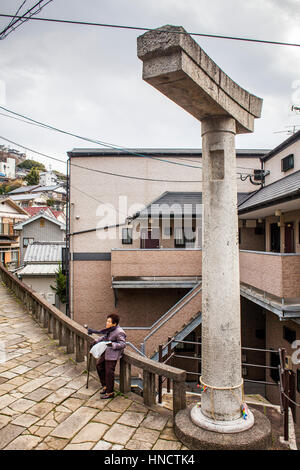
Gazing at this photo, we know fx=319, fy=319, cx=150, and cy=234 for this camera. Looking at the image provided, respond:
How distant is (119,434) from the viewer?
404 centimetres

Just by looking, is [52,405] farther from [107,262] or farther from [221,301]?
[107,262]

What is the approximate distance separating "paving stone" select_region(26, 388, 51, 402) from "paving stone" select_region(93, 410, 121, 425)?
3.67ft

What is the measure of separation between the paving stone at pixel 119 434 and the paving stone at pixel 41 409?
1.09 m

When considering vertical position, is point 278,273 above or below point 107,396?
above

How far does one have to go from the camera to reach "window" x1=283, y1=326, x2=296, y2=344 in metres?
10.1

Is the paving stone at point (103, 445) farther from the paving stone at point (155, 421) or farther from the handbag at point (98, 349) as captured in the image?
the handbag at point (98, 349)

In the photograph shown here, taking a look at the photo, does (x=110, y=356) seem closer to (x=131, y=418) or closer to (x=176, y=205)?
(x=131, y=418)

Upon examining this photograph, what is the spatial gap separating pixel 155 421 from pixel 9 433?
189cm

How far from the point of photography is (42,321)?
29.7ft

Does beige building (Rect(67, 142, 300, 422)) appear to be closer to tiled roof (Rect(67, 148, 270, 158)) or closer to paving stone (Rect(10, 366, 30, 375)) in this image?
tiled roof (Rect(67, 148, 270, 158))

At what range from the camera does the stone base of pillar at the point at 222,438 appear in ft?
12.2

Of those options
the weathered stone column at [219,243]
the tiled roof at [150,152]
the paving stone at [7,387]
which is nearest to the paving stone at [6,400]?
the paving stone at [7,387]

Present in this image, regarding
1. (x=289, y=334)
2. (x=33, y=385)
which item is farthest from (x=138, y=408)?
(x=289, y=334)
